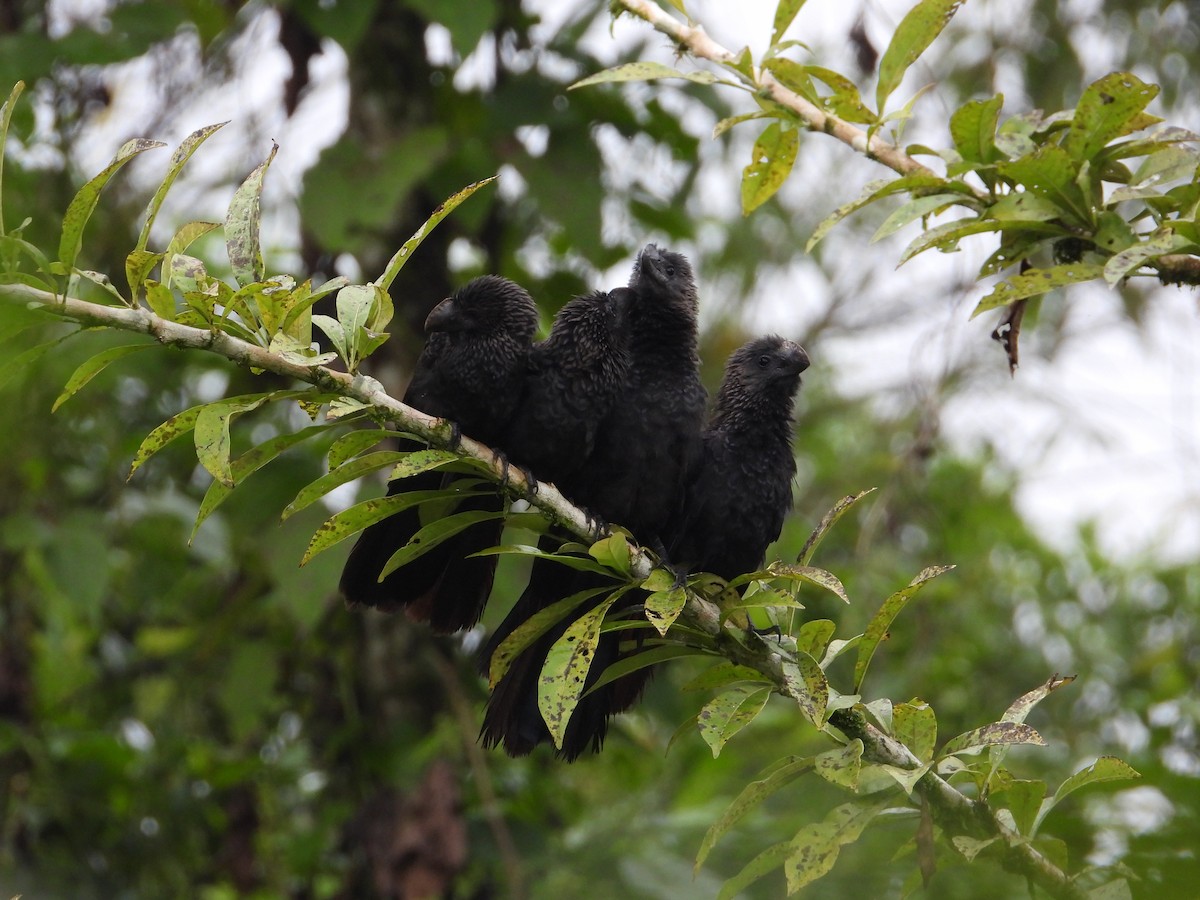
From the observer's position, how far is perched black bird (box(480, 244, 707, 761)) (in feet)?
8.76

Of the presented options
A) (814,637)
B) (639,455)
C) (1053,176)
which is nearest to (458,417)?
(639,455)

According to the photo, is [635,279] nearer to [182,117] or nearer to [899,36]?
[899,36]

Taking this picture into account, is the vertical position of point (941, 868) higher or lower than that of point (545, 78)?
lower

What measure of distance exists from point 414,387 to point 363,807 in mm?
1871

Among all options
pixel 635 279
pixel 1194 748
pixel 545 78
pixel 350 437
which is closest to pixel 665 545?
pixel 635 279

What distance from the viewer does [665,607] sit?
1915 millimetres

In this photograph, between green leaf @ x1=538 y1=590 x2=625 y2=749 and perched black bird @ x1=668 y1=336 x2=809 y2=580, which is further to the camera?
perched black bird @ x1=668 y1=336 x2=809 y2=580

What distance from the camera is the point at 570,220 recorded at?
4.27 m

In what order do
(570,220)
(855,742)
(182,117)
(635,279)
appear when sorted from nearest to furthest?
1. (855,742)
2. (635,279)
3. (570,220)
4. (182,117)

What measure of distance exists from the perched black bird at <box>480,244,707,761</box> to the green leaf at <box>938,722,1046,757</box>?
0.86 metres

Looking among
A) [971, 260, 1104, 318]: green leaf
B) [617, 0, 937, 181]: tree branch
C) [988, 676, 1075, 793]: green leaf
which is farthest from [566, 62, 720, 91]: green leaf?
[988, 676, 1075, 793]: green leaf

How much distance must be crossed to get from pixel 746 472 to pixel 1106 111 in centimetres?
135

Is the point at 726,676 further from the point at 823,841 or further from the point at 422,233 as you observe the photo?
the point at 422,233

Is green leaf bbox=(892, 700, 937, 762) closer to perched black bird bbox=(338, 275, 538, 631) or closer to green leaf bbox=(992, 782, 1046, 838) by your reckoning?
green leaf bbox=(992, 782, 1046, 838)
